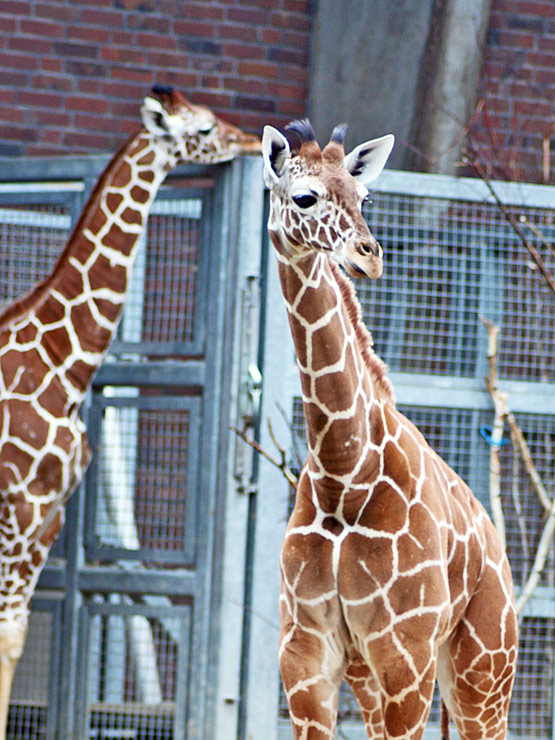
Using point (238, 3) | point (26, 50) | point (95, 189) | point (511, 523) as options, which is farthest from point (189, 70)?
point (511, 523)

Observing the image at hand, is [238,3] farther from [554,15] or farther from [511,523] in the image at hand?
[511,523]

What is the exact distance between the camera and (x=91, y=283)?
12.1 feet

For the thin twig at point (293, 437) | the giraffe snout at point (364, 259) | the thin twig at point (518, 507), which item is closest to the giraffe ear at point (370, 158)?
the giraffe snout at point (364, 259)

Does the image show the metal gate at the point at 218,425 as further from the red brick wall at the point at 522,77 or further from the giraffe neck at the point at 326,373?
the giraffe neck at the point at 326,373

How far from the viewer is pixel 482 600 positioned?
2.48m

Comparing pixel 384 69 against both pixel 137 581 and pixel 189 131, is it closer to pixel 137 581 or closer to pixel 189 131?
pixel 189 131

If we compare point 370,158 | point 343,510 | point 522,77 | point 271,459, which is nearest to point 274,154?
point 370,158

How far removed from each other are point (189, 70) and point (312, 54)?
0.60m

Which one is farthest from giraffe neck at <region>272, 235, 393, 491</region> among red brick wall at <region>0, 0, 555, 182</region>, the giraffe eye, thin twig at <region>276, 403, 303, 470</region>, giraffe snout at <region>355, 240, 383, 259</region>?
red brick wall at <region>0, 0, 555, 182</region>

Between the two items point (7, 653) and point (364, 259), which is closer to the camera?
point (364, 259)

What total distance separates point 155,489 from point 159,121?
4.28 feet

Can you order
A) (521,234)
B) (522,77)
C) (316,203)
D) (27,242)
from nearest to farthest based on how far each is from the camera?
(316,203), (521,234), (27,242), (522,77)

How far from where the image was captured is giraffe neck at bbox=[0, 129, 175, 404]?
12.0 ft

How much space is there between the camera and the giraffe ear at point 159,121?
12.2ft
